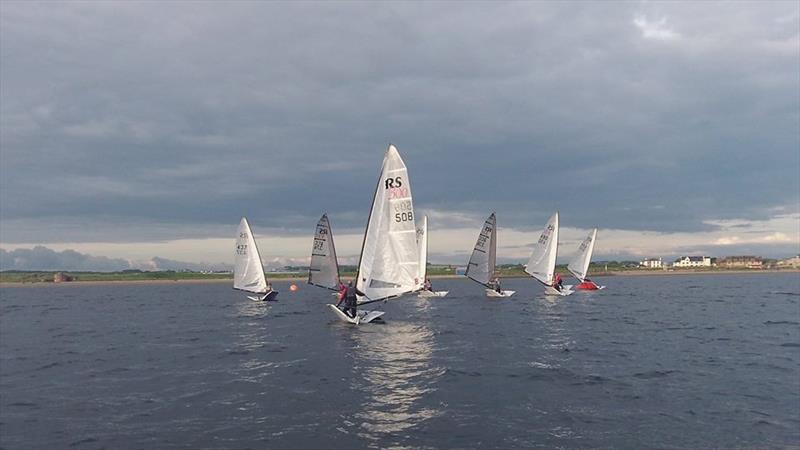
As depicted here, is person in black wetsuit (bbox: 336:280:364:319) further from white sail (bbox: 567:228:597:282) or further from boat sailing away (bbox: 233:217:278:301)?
white sail (bbox: 567:228:597:282)

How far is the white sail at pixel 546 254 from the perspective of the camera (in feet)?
238

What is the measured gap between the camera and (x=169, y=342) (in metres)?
35.1

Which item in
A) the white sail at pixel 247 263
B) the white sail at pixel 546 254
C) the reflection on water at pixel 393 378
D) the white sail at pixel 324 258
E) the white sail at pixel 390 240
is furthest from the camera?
the white sail at pixel 546 254

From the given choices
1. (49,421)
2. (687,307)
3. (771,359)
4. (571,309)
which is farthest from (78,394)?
(687,307)

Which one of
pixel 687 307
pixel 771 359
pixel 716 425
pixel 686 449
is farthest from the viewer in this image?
pixel 687 307

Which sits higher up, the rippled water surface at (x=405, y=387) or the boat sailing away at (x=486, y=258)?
the boat sailing away at (x=486, y=258)

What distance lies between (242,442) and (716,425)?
12660 mm

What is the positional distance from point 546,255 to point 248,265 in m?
36.6

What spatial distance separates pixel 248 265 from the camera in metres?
65.8

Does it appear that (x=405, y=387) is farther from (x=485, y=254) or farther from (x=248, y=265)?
(x=485, y=254)

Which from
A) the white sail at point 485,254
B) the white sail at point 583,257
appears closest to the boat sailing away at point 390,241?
the white sail at point 485,254

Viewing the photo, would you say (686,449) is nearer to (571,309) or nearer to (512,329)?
(512,329)

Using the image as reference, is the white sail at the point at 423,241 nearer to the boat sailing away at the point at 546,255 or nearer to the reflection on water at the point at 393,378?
the boat sailing away at the point at 546,255

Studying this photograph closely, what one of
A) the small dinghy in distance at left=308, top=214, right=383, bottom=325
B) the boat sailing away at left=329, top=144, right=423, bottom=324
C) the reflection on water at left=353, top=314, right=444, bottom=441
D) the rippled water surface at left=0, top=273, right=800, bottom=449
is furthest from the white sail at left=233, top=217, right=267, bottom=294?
the boat sailing away at left=329, top=144, right=423, bottom=324
